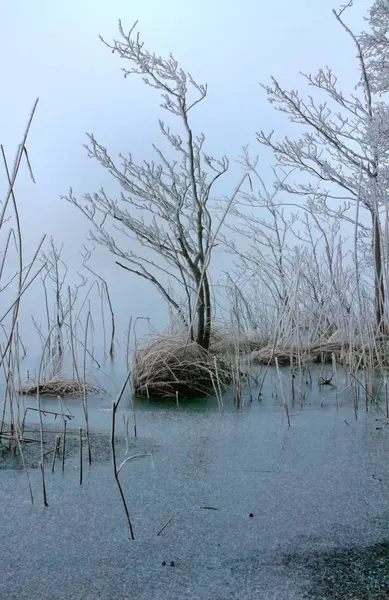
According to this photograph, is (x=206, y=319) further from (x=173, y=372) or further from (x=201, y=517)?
(x=201, y=517)

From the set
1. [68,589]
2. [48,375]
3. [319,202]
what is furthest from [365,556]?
[319,202]

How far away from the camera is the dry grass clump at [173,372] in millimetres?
2590

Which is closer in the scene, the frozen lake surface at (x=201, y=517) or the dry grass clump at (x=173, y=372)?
the frozen lake surface at (x=201, y=517)

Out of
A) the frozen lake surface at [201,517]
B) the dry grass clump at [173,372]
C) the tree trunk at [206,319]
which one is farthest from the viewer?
the tree trunk at [206,319]

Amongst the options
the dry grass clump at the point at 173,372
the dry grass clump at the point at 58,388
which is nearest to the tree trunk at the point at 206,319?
the dry grass clump at the point at 173,372

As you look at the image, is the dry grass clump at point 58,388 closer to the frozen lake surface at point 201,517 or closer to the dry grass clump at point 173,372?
the dry grass clump at point 173,372

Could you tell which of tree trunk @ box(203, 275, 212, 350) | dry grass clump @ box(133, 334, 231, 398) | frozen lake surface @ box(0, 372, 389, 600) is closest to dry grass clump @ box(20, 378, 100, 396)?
dry grass clump @ box(133, 334, 231, 398)

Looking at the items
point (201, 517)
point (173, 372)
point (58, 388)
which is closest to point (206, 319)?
point (173, 372)

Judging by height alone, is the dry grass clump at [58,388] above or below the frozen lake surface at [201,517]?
above

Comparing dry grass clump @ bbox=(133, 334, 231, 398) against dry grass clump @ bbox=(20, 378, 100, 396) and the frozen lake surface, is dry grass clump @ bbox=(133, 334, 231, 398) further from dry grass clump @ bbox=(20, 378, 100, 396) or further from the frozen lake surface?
the frozen lake surface

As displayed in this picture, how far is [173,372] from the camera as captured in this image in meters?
2.63

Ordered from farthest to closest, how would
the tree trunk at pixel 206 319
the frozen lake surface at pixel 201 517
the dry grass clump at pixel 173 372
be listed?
the tree trunk at pixel 206 319 → the dry grass clump at pixel 173 372 → the frozen lake surface at pixel 201 517

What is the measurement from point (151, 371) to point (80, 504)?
1.45m

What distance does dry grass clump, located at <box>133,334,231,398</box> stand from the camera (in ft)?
8.50
